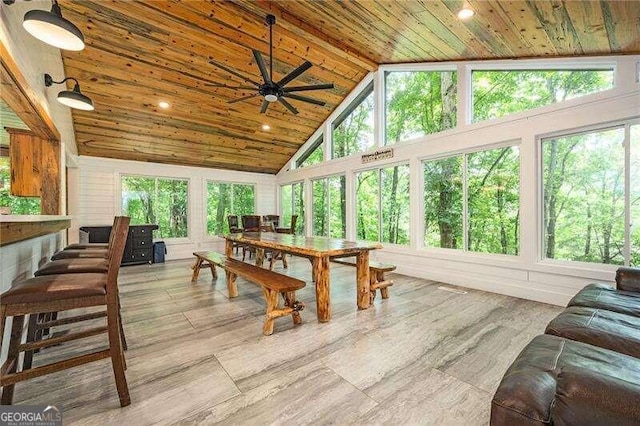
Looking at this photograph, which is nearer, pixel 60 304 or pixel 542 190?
pixel 60 304

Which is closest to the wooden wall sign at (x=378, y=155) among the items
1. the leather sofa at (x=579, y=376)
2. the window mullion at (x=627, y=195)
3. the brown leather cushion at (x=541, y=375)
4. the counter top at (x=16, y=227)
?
the window mullion at (x=627, y=195)

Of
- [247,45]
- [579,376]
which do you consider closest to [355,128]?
[247,45]

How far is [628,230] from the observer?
2.84 m

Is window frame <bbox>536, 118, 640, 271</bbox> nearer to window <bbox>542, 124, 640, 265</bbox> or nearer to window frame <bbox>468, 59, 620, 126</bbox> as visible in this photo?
window <bbox>542, 124, 640, 265</bbox>

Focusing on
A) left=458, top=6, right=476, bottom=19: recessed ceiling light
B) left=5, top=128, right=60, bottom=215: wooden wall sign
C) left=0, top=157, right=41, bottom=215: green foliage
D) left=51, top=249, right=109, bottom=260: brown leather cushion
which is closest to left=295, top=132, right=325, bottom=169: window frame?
left=458, top=6, right=476, bottom=19: recessed ceiling light

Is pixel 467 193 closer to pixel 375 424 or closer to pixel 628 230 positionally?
pixel 628 230

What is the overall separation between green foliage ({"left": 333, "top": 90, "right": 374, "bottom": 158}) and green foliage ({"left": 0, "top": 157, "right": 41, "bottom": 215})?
5249mm

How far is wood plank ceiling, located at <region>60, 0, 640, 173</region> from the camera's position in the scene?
275 cm

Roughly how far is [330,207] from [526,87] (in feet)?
13.7

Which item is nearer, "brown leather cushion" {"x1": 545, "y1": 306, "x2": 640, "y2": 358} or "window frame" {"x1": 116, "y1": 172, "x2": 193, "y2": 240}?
"brown leather cushion" {"x1": 545, "y1": 306, "x2": 640, "y2": 358}

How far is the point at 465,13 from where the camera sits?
2736mm

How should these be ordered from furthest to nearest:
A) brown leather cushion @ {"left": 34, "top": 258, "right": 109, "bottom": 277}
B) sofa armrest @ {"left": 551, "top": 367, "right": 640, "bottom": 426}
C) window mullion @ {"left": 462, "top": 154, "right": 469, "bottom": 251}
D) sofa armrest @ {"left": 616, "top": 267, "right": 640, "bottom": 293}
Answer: window mullion @ {"left": 462, "top": 154, "right": 469, "bottom": 251}
sofa armrest @ {"left": 616, "top": 267, "right": 640, "bottom": 293}
brown leather cushion @ {"left": 34, "top": 258, "right": 109, "bottom": 277}
sofa armrest @ {"left": 551, "top": 367, "right": 640, "bottom": 426}

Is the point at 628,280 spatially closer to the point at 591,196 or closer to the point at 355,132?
the point at 591,196

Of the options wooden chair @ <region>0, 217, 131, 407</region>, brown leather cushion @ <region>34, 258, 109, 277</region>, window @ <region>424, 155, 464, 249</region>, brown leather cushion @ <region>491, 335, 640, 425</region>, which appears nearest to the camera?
brown leather cushion @ <region>491, 335, 640, 425</region>
